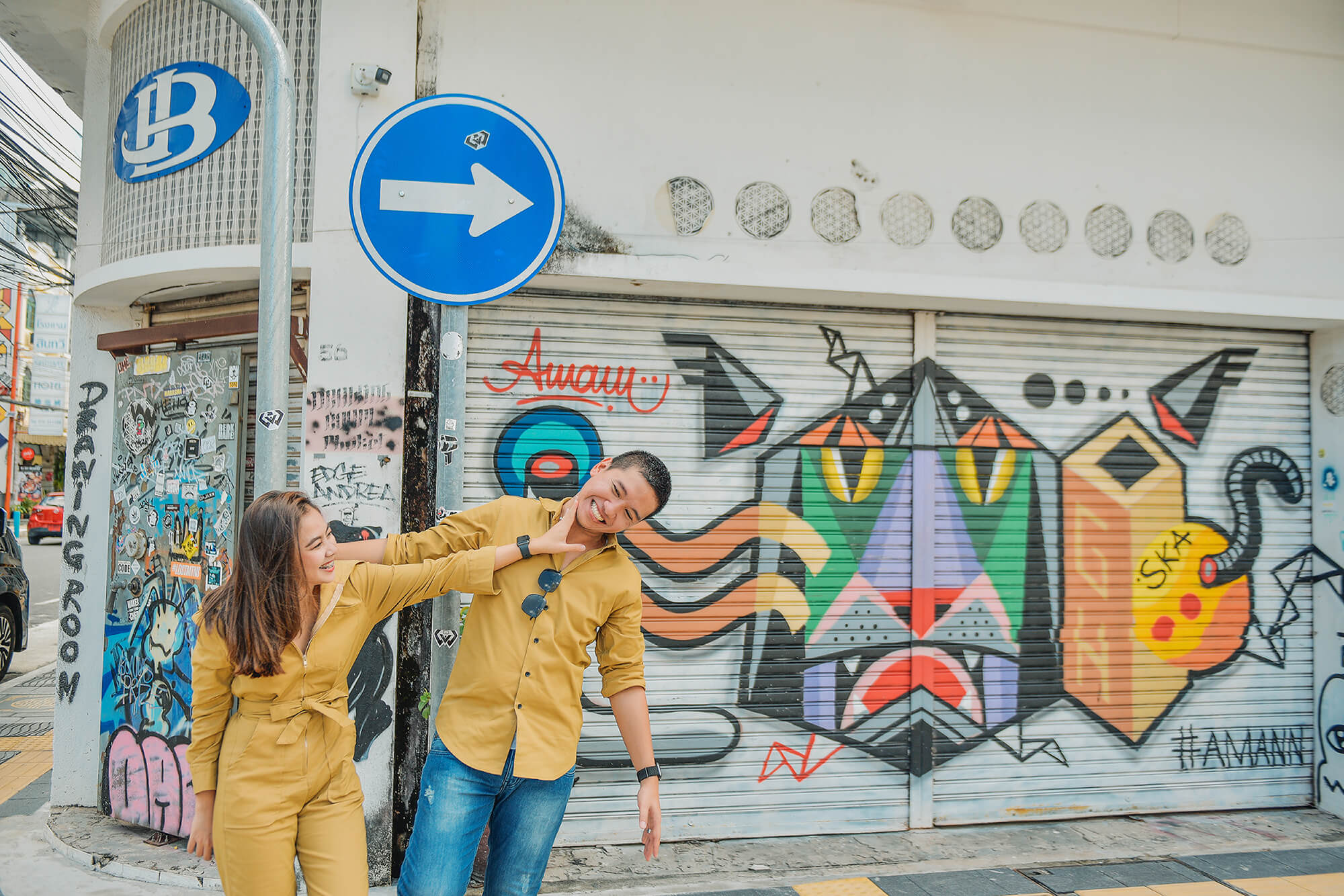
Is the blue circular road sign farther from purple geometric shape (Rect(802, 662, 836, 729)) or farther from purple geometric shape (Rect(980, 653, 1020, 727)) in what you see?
purple geometric shape (Rect(980, 653, 1020, 727))

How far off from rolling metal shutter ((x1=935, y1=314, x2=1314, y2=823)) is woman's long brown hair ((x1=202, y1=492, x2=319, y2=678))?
11.8 ft

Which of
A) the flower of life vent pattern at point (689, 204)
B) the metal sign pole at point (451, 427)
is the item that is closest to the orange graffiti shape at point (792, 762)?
the metal sign pole at point (451, 427)

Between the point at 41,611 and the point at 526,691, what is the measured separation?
1432cm

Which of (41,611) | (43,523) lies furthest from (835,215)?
(43,523)

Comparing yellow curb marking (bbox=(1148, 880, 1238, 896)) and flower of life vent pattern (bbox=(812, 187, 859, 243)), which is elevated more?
flower of life vent pattern (bbox=(812, 187, 859, 243))

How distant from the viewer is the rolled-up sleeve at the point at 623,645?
2.72 metres

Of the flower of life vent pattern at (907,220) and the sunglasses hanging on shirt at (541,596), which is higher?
the flower of life vent pattern at (907,220)

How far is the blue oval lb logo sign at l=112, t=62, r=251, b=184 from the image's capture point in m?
4.32

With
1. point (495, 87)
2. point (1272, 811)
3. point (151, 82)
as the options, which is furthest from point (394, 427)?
point (1272, 811)

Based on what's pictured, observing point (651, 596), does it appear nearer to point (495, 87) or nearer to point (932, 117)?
point (495, 87)

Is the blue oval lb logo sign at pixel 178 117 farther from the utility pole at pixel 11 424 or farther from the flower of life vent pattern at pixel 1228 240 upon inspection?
the utility pole at pixel 11 424

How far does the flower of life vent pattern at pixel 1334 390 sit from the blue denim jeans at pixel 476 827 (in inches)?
205

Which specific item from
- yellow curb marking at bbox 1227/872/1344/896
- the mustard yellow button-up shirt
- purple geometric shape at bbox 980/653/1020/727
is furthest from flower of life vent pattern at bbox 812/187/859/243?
yellow curb marking at bbox 1227/872/1344/896

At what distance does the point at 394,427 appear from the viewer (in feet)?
13.1
